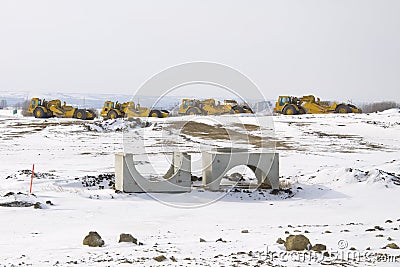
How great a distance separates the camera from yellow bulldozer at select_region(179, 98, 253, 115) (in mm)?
49562

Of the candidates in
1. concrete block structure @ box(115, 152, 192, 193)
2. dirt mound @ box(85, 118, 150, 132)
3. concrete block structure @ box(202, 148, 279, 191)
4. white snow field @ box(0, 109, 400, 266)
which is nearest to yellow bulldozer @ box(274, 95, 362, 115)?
dirt mound @ box(85, 118, 150, 132)

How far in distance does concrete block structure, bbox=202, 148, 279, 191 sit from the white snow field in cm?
51

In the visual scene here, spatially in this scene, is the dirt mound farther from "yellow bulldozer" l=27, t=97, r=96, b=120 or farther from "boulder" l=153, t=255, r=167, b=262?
"boulder" l=153, t=255, r=167, b=262

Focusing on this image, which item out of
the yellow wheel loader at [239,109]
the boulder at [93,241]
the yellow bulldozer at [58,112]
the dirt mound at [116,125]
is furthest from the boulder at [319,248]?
the yellow bulldozer at [58,112]

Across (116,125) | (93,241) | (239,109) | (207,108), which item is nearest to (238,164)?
(93,241)

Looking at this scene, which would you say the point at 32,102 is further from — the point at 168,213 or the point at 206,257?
the point at 206,257

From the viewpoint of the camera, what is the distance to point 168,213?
11.9 meters

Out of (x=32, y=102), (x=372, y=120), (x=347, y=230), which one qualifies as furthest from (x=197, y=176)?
(x=32, y=102)

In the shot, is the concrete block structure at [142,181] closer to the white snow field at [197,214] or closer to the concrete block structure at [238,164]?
the white snow field at [197,214]

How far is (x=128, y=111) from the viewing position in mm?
49844

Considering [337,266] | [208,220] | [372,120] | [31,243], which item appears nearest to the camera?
[337,266]

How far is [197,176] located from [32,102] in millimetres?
41200

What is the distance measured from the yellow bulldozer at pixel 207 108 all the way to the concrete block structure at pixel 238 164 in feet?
111

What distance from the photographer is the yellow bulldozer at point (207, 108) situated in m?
49.6
